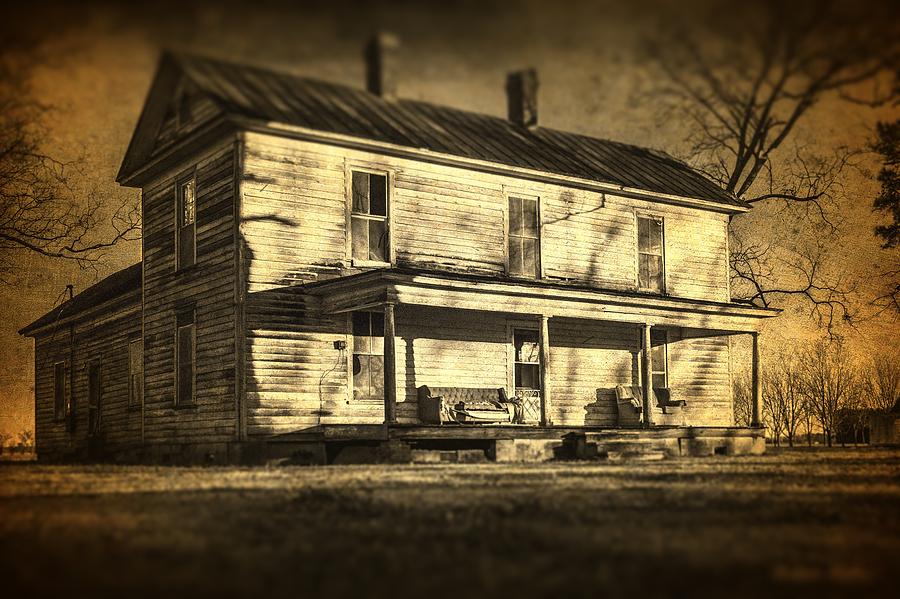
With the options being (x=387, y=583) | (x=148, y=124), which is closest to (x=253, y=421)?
(x=148, y=124)

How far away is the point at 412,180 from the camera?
20312 millimetres

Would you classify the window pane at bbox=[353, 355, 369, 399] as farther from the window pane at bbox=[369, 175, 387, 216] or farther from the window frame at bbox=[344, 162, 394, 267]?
the window pane at bbox=[369, 175, 387, 216]

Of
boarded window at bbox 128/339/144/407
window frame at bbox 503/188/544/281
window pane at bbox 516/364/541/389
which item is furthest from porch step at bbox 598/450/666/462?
boarded window at bbox 128/339/144/407

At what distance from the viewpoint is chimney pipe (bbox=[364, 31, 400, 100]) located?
874 inches

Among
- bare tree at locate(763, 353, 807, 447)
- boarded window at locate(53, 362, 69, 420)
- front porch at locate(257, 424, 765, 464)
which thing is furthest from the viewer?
bare tree at locate(763, 353, 807, 447)

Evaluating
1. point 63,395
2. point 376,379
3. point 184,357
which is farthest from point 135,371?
point 376,379

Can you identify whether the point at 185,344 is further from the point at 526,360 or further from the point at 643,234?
the point at 643,234

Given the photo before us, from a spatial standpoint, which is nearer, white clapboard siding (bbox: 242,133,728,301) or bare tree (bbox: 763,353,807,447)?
white clapboard siding (bbox: 242,133,728,301)

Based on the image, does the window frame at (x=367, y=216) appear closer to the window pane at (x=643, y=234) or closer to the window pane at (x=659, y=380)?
the window pane at (x=643, y=234)

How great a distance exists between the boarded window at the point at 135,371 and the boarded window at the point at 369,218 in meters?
6.41

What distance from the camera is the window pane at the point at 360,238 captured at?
19.6m

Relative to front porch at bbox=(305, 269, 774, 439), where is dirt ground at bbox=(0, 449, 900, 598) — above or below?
below

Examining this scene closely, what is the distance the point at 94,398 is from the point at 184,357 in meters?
7.31

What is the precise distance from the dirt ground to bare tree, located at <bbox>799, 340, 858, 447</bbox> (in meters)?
17.4
